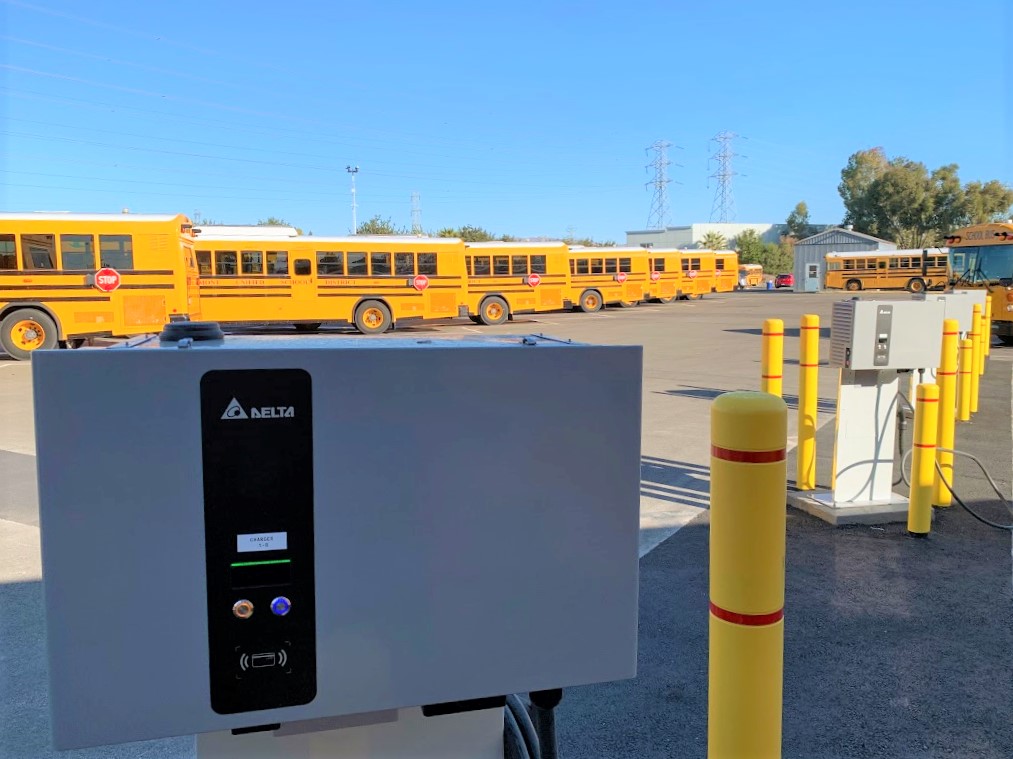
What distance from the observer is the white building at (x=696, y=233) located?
96.9m

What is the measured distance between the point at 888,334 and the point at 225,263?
19.1 meters

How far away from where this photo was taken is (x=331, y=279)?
73.8 feet

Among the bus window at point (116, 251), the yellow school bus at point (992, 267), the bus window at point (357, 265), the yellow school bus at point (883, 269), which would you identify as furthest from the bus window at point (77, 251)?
the yellow school bus at point (883, 269)

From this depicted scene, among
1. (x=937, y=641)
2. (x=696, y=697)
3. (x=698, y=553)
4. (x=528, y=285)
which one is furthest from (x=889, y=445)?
(x=528, y=285)

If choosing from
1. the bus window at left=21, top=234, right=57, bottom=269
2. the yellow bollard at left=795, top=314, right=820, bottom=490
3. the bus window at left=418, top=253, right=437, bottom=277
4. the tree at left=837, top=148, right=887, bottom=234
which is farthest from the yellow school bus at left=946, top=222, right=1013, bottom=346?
the tree at left=837, top=148, right=887, bottom=234

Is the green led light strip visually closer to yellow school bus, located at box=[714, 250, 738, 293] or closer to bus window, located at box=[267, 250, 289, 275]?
bus window, located at box=[267, 250, 289, 275]

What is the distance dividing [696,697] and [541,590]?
2.08m

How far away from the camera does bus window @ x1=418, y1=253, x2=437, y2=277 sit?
23625mm

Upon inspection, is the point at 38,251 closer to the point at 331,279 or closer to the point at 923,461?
the point at 331,279

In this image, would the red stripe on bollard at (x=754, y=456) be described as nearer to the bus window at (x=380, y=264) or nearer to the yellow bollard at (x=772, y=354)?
the yellow bollard at (x=772, y=354)

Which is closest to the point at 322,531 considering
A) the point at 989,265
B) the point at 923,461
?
the point at 923,461

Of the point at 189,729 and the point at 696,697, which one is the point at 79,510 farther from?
the point at 696,697

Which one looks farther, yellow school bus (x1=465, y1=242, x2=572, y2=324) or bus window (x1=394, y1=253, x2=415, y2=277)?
yellow school bus (x1=465, y1=242, x2=572, y2=324)

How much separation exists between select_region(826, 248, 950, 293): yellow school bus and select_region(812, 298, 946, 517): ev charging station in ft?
138
